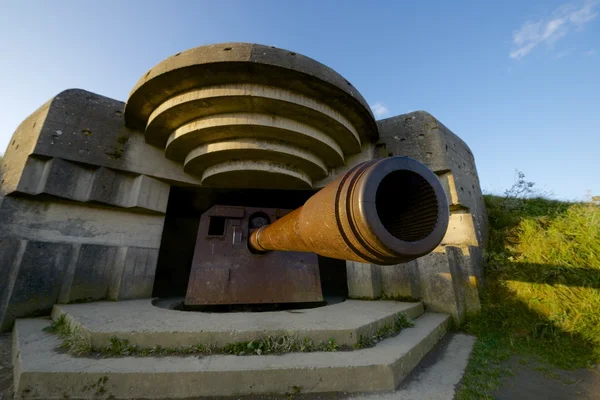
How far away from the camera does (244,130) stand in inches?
149

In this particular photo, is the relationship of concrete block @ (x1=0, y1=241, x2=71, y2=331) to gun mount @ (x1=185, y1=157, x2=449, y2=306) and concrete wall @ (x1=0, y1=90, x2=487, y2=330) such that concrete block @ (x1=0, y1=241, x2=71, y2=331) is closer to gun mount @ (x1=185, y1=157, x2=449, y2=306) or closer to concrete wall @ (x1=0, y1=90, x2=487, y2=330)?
concrete wall @ (x1=0, y1=90, x2=487, y2=330)

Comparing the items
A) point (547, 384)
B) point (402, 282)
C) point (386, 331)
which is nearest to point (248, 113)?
point (386, 331)

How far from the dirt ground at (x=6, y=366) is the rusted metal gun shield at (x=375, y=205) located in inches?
104

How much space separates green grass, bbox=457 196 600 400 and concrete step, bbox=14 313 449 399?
861 millimetres

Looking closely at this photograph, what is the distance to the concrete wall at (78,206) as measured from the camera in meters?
3.43

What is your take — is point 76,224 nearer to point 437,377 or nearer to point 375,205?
point 375,205

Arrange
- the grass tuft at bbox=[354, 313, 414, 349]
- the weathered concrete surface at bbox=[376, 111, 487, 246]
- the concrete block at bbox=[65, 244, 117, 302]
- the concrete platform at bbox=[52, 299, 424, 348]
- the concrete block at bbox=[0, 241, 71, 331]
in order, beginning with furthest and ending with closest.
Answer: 1. the weathered concrete surface at bbox=[376, 111, 487, 246]
2. the concrete block at bbox=[65, 244, 117, 302]
3. the concrete block at bbox=[0, 241, 71, 331]
4. the grass tuft at bbox=[354, 313, 414, 349]
5. the concrete platform at bbox=[52, 299, 424, 348]

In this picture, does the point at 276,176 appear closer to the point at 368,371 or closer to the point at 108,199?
the point at 108,199

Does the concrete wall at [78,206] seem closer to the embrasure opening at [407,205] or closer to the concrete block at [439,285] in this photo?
the embrasure opening at [407,205]

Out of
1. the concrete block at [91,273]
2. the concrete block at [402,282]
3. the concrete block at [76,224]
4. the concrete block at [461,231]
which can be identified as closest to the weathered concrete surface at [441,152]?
the concrete block at [461,231]

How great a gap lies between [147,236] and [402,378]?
176 inches

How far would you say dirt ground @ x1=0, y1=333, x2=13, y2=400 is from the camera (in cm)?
173

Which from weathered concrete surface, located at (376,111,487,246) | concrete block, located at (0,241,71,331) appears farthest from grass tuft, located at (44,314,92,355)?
weathered concrete surface, located at (376,111,487,246)

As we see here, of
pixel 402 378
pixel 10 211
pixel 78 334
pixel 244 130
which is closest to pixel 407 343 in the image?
pixel 402 378
